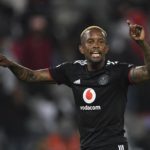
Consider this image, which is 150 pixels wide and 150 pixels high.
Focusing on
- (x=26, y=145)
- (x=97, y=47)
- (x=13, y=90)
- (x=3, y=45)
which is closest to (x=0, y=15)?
(x=3, y=45)

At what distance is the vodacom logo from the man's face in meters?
0.34

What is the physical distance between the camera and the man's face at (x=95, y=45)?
339 inches

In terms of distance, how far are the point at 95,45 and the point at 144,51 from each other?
0.69 m

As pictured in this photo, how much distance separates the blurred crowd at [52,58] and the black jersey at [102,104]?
174 inches

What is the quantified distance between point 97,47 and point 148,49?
2.30 ft

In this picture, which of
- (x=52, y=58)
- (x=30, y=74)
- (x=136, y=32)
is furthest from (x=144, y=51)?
(x=52, y=58)

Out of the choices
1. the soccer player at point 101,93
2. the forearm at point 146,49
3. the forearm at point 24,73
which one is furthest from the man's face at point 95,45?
the forearm at point 24,73

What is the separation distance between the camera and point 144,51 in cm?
816

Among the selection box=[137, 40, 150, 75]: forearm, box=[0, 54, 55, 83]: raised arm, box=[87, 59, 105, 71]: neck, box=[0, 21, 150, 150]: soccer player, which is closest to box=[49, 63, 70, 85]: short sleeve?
box=[0, 54, 55, 83]: raised arm

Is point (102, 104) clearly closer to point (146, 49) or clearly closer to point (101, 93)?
point (101, 93)

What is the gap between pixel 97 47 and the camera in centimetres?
→ 861

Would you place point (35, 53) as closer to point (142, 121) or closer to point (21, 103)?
point (21, 103)

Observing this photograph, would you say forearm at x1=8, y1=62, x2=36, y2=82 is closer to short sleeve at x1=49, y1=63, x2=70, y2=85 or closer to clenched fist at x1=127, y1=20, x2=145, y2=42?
short sleeve at x1=49, y1=63, x2=70, y2=85

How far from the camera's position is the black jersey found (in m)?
8.52
